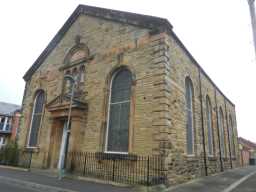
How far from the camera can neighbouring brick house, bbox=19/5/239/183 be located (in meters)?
8.66

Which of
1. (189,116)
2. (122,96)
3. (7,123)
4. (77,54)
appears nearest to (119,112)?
(122,96)

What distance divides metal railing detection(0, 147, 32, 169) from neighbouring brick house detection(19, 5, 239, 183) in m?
0.61

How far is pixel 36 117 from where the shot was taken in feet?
47.5

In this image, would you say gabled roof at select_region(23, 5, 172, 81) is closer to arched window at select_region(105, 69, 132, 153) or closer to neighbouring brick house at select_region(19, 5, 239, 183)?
neighbouring brick house at select_region(19, 5, 239, 183)

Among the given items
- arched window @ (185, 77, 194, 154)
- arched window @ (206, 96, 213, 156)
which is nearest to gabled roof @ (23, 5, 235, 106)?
arched window @ (185, 77, 194, 154)

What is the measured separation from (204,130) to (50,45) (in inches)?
505

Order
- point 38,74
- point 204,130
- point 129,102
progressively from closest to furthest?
point 129,102 < point 204,130 < point 38,74

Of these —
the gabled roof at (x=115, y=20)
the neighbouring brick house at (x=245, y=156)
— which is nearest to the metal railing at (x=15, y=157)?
the gabled roof at (x=115, y=20)

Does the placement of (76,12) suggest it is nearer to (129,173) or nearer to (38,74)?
(38,74)

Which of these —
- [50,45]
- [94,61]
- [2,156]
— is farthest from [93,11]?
[2,156]

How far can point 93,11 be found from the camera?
13.2 m

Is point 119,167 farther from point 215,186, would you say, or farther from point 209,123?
point 209,123

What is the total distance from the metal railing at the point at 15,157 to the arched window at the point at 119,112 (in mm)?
6530

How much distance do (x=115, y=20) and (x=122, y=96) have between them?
14.9ft
